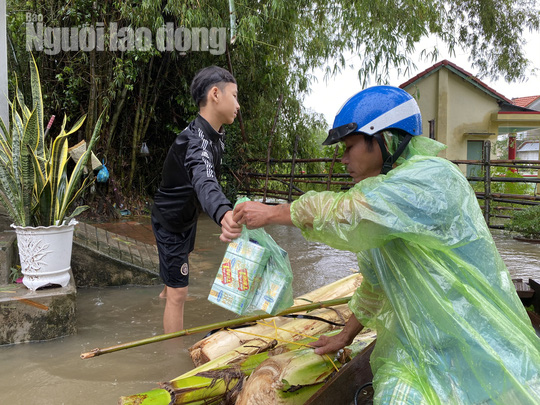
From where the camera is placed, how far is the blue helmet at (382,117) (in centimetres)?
162

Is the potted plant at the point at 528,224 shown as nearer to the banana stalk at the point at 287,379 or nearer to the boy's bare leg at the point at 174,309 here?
the boy's bare leg at the point at 174,309

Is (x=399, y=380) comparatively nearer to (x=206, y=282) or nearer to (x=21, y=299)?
(x=21, y=299)

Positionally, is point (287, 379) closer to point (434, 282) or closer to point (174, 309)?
point (434, 282)

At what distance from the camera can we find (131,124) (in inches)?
399

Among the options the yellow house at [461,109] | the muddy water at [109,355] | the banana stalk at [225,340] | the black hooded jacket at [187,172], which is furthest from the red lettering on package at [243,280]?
the yellow house at [461,109]

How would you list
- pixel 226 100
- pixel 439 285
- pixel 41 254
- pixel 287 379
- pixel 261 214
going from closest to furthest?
pixel 439 285
pixel 261 214
pixel 287 379
pixel 226 100
pixel 41 254

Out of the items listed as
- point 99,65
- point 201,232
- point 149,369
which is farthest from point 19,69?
point 149,369

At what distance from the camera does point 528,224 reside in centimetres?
794

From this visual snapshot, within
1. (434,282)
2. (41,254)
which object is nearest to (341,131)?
(434,282)

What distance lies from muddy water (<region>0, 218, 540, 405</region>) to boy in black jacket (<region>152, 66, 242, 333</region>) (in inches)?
12.2

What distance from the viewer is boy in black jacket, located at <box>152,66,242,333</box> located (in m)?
2.97

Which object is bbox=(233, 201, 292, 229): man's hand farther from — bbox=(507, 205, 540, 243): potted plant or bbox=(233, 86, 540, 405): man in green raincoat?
bbox=(507, 205, 540, 243): potted plant

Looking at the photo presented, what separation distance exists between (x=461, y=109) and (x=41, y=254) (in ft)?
54.1

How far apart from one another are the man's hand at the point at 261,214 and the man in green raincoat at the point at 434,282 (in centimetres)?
2
